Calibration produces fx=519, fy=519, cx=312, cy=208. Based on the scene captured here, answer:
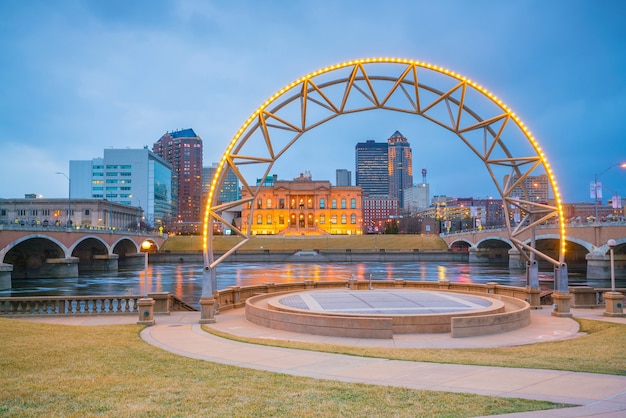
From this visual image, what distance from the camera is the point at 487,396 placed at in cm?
909

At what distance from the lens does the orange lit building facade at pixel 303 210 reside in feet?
624

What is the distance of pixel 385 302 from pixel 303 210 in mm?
167320

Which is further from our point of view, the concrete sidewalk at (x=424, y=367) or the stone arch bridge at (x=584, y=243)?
the stone arch bridge at (x=584, y=243)

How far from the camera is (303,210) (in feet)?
626

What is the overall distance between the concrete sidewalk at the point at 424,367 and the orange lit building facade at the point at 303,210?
168626mm

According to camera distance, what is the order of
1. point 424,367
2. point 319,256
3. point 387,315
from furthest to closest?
point 319,256, point 387,315, point 424,367

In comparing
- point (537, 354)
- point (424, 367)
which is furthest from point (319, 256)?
point (424, 367)

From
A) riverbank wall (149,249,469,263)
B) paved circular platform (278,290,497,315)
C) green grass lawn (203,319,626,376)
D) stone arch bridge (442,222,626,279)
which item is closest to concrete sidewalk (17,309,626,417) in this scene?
green grass lawn (203,319,626,376)

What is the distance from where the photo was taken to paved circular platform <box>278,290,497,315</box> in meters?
21.3

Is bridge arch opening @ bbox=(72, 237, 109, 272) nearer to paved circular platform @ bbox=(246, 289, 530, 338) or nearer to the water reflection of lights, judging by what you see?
the water reflection of lights

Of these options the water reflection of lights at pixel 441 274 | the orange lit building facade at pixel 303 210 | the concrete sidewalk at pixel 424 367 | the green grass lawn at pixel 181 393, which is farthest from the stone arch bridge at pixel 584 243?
the orange lit building facade at pixel 303 210

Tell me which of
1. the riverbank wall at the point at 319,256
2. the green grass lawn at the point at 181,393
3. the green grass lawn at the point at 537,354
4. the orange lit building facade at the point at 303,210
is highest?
the orange lit building facade at the point at 303,210

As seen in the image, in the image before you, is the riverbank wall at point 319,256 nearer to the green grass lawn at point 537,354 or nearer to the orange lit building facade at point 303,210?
the orange lit building facade at point 303,210

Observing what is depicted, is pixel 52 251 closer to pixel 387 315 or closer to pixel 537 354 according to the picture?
pixel 387 315
